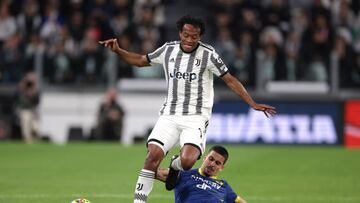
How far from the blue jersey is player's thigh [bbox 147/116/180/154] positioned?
1.43 ft

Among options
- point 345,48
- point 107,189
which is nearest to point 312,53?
point 345,48

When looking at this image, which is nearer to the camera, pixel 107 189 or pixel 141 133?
pixel 107 189

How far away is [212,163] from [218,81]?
15.4 meters

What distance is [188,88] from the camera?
11.5 m

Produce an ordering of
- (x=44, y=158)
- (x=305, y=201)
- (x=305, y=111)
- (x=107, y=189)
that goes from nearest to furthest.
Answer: (x=305, y=201), (x=107, y=189), (x=44, y=158), (x=305, y=111)

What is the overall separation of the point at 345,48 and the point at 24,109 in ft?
30.5

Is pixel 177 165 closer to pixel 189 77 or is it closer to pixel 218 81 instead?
pixel 189 77

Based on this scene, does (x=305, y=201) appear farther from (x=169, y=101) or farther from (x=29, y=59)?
(x=29, y=59)

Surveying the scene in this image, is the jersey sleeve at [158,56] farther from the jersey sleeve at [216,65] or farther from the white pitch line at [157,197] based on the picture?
the white pitch line at [157,197]

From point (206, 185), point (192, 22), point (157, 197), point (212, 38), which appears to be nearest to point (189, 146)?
point (206, 185)

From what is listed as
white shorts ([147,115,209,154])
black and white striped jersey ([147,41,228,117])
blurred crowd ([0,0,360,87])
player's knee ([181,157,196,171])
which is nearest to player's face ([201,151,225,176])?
player's knee ([181,157,196,171])

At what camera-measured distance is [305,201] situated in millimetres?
13781

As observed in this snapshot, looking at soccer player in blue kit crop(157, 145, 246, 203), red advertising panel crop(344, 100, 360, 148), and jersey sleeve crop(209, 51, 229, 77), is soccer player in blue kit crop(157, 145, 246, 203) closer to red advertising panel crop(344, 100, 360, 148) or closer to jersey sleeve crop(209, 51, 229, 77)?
jersey sleeve crop(209, 51, 229, 77)

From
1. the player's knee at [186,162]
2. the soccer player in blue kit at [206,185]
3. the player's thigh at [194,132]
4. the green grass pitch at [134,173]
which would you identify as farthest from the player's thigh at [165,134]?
the green grass pitch at [134,173]
